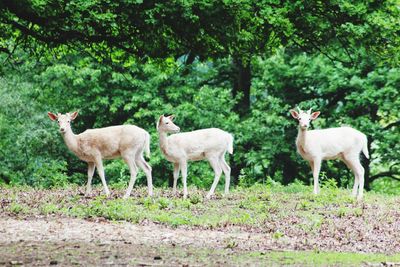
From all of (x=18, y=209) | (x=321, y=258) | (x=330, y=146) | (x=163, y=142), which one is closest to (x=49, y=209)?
(x=18, y=209)

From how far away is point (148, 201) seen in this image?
Result: 1605 cm

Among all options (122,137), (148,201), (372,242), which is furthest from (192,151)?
(372,242)

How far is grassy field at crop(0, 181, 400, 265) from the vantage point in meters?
11.7

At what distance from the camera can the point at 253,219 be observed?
14586 mm

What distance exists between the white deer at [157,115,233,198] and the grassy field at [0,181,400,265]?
77 centimetres

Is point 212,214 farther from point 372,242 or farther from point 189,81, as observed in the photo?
point 189,81

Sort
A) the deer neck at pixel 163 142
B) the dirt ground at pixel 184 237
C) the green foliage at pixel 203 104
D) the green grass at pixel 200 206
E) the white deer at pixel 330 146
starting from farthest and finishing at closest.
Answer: the green foliage at pixel 203 104, the white deer at pixel 330 146, the deer neck at pixel 163 142, the green grass at pixel 200 206, the dirt ground at pixel 184 237

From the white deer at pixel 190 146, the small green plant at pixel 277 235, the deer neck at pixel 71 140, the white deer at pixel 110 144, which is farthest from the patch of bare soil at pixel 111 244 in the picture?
the white deer at pixel 190 146

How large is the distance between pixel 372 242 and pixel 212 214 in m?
3.45

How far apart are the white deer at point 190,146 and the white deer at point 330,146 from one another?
5.81 feet

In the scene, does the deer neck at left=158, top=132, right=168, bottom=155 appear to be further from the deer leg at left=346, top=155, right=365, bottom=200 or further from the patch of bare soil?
the patch of bare soil

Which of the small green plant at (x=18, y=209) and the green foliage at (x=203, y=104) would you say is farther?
the green foliage at (x=203, y=104)

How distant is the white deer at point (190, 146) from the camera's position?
18.5 metres

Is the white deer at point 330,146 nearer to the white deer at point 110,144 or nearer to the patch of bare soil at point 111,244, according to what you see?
the white deer at point 110,144
